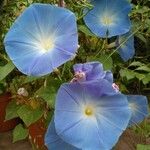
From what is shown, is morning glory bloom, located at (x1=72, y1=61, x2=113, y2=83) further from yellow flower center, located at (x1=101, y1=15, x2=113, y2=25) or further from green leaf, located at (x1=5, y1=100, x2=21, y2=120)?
green leaf, located at (x1=5, y1=100, x2=21, y2=120)

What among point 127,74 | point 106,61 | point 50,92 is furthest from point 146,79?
point 50,92

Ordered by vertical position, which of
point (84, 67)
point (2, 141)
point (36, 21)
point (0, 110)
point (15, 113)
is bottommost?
point (2, 141)

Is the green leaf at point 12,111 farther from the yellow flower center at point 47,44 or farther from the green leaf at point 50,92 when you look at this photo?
the yellow flower center at point 47,44

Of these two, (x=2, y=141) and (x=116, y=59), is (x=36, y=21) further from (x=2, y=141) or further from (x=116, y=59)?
(x=2, y=141)

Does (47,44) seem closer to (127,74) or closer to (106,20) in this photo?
(106,20)

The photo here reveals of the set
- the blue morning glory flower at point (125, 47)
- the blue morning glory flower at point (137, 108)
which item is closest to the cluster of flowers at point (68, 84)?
the blue morning glory flower at point (137, 108)

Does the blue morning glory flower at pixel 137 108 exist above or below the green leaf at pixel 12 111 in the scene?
above

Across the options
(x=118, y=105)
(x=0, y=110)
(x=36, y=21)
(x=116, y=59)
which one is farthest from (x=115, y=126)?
(x=0, y=110)
